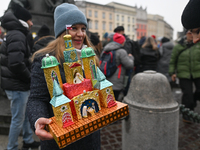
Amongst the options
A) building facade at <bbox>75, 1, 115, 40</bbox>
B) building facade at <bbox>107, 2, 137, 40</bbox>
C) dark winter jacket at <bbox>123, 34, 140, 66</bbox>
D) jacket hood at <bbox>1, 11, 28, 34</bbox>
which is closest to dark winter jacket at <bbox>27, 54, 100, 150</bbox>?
jacket hood at <bbox>1, 11, 28, 34</bbox>

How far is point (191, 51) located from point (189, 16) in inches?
125

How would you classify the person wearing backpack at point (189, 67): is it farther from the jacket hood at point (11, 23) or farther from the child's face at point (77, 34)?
the jacket hood at point (11, 23)

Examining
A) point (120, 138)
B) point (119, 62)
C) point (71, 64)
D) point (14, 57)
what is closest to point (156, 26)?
point (119, 62)

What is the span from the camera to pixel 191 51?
408 cm

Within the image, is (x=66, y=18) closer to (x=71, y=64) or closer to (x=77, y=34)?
(x=77, y=34)

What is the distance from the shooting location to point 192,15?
129 cm

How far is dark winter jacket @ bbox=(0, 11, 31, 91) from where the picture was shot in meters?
2.62

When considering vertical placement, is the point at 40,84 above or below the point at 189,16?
below

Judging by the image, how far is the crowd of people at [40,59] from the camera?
1.50 meters

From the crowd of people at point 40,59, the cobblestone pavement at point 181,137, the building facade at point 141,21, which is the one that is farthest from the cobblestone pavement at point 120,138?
the building facade at point 141,21

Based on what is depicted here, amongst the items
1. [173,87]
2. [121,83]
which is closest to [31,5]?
[121,83]

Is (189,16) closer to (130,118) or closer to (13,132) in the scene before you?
(130,118)

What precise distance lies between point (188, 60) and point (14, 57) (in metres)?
3.96

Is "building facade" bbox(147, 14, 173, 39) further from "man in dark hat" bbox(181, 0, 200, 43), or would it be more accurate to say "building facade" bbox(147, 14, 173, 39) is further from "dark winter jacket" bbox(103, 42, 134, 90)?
"man in dark hat" bbox(181, 0, 200, 43)
